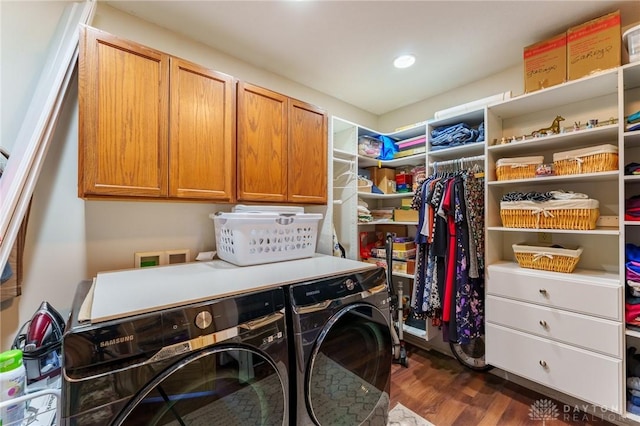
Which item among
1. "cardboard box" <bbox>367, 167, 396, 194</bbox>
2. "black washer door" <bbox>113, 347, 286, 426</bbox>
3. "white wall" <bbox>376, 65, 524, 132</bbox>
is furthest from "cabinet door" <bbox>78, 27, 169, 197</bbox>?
"white wall" <bbox>376, 65, 524, 132</bbox>

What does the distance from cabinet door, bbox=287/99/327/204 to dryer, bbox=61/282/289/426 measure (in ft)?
3.23

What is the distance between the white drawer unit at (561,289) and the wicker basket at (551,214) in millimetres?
304

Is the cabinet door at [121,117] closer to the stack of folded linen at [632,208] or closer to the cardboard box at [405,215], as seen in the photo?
the cardboard box at [405,215]

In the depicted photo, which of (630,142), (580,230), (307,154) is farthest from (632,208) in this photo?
(307,154)

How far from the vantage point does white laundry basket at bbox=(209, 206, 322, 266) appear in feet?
5.00

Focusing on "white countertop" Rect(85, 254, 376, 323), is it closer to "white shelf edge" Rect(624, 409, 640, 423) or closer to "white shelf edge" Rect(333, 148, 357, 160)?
"white shelf edge" Rect(333, 148, 357, 160)

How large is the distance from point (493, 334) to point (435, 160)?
1.44 meters

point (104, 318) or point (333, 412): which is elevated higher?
point (104, 318)

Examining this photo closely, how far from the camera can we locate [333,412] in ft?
4.09

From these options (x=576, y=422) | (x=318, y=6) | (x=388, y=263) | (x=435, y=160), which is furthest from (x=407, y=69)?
(x=576, y=422)

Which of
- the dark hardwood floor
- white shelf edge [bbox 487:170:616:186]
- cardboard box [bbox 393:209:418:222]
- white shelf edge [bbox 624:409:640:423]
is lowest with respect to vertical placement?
the dark hardwood floor

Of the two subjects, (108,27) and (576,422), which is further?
(576,422)

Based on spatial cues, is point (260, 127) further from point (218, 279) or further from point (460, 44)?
point (460, 44)

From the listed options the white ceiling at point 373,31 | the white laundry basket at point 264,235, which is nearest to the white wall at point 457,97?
the white ceiling at point 373,31
